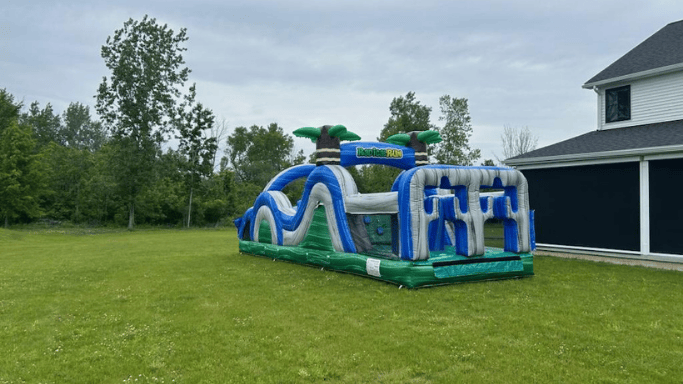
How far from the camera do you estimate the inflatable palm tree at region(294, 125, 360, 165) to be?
37.9 ft

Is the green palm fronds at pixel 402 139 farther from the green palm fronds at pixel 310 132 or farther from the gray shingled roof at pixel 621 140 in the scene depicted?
the gray shingled roof at pixel 621 140

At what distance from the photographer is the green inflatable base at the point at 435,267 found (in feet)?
26.8

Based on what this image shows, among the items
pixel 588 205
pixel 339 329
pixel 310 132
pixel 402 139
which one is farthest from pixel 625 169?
pixel 339 329

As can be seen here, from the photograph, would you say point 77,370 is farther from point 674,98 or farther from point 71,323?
point 674,98

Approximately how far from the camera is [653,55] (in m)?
15.1

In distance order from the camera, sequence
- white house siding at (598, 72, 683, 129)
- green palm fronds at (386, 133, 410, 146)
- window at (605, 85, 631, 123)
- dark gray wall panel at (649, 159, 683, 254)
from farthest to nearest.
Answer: window at (605, 85, 631, 123) < white house siding at (598, 72, 683, 129) < green palm fronds at (386, 133, 410, 146) < dark gray wall panel at (649, 159, 683, 254)

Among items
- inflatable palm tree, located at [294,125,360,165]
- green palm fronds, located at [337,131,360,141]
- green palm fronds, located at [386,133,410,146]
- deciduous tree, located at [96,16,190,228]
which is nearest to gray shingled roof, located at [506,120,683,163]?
green palm fronds, located at [386,133,410,146]

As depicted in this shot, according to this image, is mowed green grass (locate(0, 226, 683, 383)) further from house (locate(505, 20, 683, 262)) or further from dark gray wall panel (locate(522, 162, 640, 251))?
dark gray wall panel (locate(522, 162, 640, 251))

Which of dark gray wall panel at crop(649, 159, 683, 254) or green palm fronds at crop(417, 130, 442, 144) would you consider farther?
green palm fronds at crop(417, 130, 442, 144)

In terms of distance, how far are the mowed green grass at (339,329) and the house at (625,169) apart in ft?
9.20

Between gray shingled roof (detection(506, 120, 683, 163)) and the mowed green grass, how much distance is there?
13.6ft

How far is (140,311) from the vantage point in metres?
6.81

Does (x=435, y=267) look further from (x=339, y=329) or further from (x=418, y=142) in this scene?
(x=418, y=142)

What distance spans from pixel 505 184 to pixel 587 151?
5.65 m
